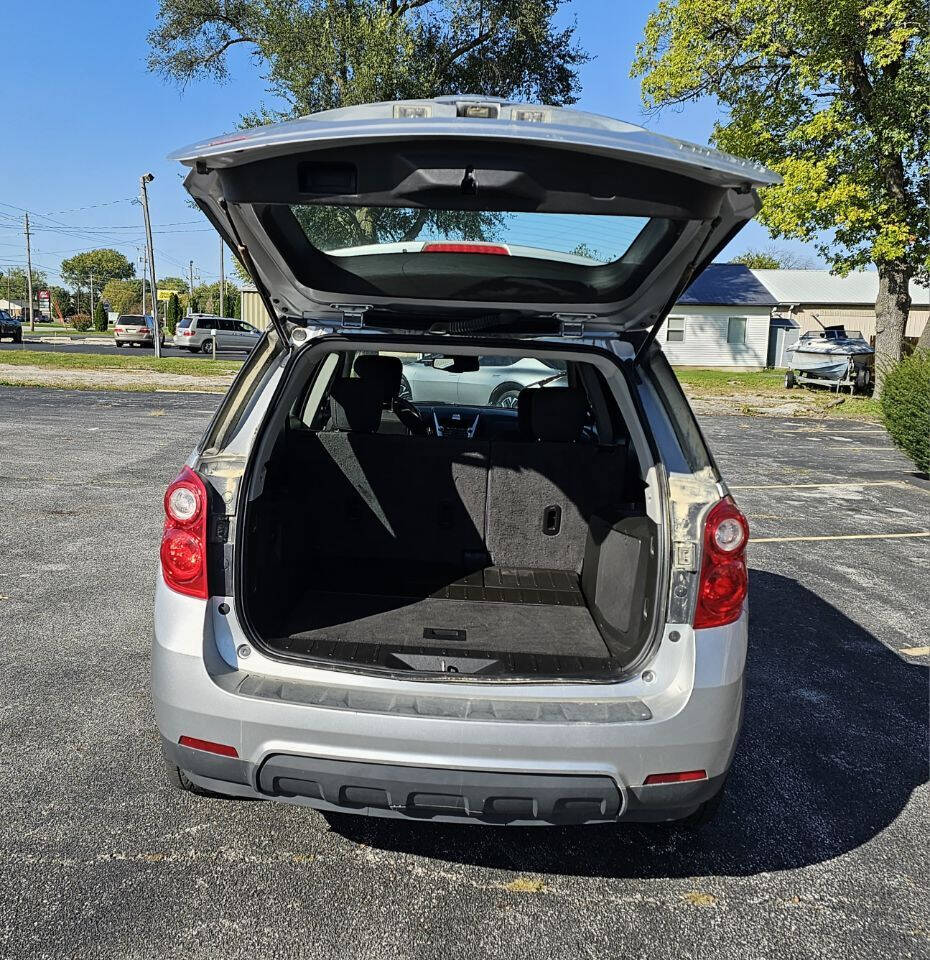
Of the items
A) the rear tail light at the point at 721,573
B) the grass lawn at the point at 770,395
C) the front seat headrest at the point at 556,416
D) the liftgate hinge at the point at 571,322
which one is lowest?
the grass lawn at the point at 770,395

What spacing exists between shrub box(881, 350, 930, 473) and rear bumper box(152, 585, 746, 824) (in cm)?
851

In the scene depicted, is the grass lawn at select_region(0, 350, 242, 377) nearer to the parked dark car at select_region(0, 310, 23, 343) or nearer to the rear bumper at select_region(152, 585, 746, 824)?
the parked dark car at select_region(0, 310, 23, 343)

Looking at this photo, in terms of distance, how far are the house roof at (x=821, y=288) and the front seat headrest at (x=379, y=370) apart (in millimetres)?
38353

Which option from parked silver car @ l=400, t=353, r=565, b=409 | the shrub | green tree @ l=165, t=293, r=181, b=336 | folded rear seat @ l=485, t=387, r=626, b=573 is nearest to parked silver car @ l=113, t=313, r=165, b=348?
green tree @ l=165, t=293, r=181, b=336

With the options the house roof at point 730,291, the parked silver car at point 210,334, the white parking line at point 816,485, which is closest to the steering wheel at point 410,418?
the white parking line at point 816,485

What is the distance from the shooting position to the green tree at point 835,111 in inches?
644

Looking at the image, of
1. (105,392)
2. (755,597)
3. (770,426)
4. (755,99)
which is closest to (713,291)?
(755,99)

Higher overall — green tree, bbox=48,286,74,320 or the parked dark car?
green tree, bbox=48,286,74,320

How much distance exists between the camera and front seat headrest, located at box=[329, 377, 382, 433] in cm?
401

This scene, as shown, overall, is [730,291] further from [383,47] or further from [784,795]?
[784,795]

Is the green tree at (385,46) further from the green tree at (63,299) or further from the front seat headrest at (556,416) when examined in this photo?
the green tree at (63,299)

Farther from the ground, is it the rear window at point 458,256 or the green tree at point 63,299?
the green tree at point 63,299

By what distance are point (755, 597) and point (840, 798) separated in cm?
238

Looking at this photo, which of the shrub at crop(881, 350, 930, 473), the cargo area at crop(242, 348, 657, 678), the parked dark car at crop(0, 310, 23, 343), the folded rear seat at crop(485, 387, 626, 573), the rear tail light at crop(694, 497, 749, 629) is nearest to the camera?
the rear tail light at crop(694, 497, 749, 629)
